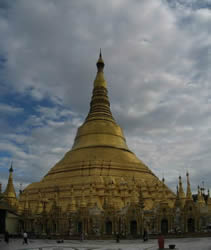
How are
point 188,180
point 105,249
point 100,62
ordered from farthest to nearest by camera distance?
point 100,62, point 188,180, point 105,249

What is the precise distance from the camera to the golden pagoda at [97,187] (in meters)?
49.1

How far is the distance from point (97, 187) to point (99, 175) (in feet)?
13.1

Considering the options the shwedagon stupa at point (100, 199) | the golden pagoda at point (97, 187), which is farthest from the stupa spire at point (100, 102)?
the shwedagon stupa at point (100, 199)

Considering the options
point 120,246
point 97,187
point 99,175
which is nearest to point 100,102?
point 99,175

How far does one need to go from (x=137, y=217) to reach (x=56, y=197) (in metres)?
14.7

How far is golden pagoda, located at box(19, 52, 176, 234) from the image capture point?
49.1 meters

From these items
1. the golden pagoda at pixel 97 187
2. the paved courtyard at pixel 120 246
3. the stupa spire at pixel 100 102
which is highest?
the stupa spire at pixel 100 102

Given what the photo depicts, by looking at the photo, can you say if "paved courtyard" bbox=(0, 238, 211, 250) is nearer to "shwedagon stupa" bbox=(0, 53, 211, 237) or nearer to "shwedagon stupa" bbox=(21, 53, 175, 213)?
"shwedagon stupa" bbox=(0, 53, 211, 237)

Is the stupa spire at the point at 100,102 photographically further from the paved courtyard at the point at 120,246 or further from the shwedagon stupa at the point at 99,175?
the paved courtyard at the point at 120,246

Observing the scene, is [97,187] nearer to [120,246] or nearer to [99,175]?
[99,175]

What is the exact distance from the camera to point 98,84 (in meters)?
79.9

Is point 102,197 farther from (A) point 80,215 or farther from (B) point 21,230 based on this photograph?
(B) point 21,230

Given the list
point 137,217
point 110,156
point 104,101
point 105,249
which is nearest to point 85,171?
point 110,156

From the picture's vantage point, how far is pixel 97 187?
55625 mm
